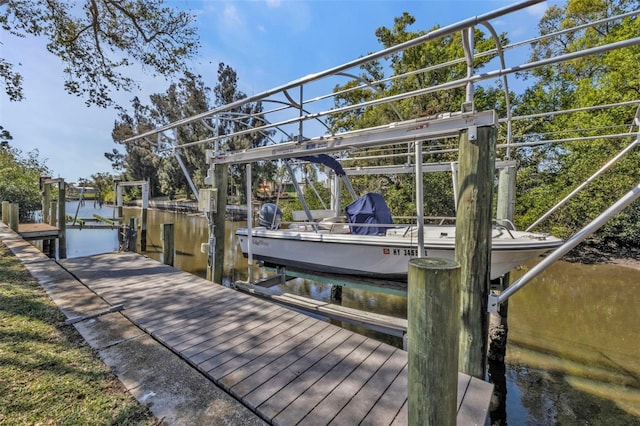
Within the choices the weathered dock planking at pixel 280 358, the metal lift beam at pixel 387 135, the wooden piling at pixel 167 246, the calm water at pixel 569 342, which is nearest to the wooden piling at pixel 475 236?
the metal lift beam at pixel 387 135

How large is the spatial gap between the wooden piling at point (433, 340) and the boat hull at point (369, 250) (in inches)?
110

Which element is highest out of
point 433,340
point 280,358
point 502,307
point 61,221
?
point 61,221

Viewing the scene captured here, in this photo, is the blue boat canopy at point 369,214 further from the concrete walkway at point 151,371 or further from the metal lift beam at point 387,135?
the concrete walkway at point 151,371

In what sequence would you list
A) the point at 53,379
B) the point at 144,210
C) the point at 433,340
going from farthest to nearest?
the point at 144,210 < the point at 53,379 < the point at 433,340

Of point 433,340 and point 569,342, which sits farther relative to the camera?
point 569,342

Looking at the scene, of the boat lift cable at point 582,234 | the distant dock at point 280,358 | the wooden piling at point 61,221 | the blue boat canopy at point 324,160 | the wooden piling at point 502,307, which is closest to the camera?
the distant dock at point 280,358

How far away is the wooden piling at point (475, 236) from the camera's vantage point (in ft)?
9.46

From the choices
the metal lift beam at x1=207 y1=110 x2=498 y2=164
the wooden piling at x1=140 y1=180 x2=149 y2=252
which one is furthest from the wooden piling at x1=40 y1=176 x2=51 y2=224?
the metal lift beam at x1=207 y1=110 x2=498 y2=164

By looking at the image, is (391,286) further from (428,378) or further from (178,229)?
(178,229)

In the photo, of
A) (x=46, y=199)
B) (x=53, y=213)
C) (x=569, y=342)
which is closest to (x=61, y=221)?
(x=53, y=213)

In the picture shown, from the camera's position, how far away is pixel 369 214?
18.0 ft

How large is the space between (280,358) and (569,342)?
5325 millimetres

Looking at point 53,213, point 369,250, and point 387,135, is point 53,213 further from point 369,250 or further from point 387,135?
point 387,135

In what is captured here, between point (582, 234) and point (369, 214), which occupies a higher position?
point (369, 214)
